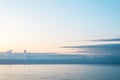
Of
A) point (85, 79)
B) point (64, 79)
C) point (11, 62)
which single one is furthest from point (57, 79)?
point (11, 62)

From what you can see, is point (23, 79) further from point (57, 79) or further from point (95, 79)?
point (95, 79)

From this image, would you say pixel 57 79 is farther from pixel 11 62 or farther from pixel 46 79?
pixel 11 62

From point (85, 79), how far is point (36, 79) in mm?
15633

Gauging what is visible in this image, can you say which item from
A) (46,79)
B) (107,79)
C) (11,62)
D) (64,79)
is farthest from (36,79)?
(11,62)

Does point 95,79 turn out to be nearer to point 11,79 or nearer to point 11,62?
point 11,79

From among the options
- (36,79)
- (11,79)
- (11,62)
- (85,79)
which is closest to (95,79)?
(85,79)

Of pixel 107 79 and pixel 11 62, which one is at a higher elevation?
pixel 11 62

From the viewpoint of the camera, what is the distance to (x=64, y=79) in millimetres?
89125

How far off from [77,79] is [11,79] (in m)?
20.8

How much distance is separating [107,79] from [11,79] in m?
31.1

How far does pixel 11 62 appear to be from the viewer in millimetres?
197000

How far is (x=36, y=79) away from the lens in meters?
90.8

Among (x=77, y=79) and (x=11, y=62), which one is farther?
(x=11, y=62)

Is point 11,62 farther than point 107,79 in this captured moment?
Yes
